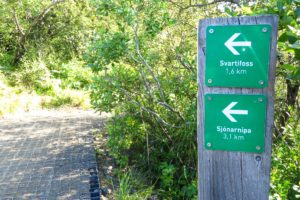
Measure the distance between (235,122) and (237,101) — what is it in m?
0.09

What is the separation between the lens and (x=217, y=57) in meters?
1.51

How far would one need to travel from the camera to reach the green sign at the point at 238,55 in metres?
1.45

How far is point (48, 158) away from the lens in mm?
4656

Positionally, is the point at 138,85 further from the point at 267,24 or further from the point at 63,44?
the point at 63,44

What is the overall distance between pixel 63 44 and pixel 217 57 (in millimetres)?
11871

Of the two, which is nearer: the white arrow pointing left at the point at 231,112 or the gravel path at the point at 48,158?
the white arrow pointing left at the point at 231,112

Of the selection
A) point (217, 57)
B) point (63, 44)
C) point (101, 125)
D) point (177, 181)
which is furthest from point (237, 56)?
point (63, 44)

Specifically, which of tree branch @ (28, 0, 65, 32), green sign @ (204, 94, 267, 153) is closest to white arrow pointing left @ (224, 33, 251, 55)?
green sign @ (204, 94, 267, 153)

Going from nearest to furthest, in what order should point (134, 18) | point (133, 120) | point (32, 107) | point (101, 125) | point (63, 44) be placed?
point (134, 18) → point (133, 120) → point (101, 125) → point (32, 107) → point (63, 44)

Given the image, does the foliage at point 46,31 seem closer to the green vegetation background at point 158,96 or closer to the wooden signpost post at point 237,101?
the green vegetation background at point 158,96

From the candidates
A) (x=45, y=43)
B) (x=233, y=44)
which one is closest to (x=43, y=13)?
(x=45, y=43)

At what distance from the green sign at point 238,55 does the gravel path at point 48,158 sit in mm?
2461

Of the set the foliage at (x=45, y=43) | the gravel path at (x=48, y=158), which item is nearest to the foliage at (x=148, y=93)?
the gravel path at (x=48, y=158)

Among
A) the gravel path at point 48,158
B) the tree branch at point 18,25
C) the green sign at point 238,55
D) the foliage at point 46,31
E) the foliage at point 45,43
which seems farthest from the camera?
the foliage at point 46,31
